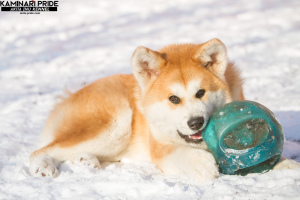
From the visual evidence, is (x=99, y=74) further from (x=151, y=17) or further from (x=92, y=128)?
(x=151, y=17)

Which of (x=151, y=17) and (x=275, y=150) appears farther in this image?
(x=151, y=17)

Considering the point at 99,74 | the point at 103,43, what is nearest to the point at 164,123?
the point at 99,74

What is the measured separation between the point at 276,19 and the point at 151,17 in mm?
3856

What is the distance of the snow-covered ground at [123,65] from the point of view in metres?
2.96

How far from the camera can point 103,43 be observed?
384 inches

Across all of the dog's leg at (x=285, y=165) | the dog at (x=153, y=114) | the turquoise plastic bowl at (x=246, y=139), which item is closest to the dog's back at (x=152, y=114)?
the dog at (x=153, y=114)

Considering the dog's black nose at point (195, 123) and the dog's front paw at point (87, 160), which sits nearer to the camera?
the dog's black nose at point (195, 123)

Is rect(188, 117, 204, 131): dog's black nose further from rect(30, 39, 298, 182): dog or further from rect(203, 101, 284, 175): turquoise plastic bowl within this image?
rect(203, 101, 284, 175): turquoise plastic bowl

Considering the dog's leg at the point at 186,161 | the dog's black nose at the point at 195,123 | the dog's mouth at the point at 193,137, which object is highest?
the dog's black nose at the point at 195,123

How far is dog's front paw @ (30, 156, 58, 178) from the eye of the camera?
11.4ft

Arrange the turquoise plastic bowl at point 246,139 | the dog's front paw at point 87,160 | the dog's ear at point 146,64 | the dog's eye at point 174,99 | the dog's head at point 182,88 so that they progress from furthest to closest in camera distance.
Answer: the dog's front paw at point 87,160 < the dog's ear at point 146,64 < the dog's eye at point 174,99 < the dog's head at point 182,88 < the turquoise plastic bowl at point 246,139

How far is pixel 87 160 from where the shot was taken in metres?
3.70

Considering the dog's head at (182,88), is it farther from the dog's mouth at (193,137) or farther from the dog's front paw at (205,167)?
the dog's front paw at (205,167)

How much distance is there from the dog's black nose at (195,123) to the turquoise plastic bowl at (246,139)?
0.34 ft
